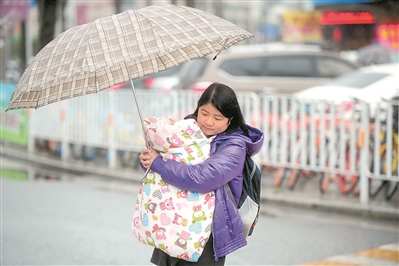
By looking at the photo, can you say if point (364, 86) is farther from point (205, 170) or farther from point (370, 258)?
point (205, 170)

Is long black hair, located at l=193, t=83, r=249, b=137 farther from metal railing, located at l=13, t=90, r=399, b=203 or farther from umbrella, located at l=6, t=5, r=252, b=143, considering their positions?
metal railing, located at l=13, t=90, r=399, b=203

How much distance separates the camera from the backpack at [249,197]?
388 centimetres

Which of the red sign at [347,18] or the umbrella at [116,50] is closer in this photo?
the umbrella at [116,50]

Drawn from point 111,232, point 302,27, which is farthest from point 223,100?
point 302,27

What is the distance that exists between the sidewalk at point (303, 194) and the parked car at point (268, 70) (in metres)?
4.26

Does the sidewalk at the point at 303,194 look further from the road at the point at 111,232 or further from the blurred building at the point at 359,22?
the blurred building at the point at 359,22

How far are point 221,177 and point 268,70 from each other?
13.2m

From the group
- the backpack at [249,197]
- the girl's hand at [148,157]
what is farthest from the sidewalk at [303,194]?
the girl's hand at [148,157]

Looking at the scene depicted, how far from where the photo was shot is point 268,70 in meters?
16.7

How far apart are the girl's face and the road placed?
9.71 feet

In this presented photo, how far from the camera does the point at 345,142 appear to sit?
31.8 ft

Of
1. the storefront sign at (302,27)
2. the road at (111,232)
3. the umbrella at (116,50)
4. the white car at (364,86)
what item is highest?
the umbrella at (116,50)

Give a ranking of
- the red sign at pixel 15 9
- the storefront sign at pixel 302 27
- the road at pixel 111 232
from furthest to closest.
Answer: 1. the storefront sign at pixel 302 27
2. the red sign at pixel 15 9
3. the road at pixel 111 232

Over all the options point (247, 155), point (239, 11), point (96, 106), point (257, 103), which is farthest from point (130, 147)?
point (239, 11)
